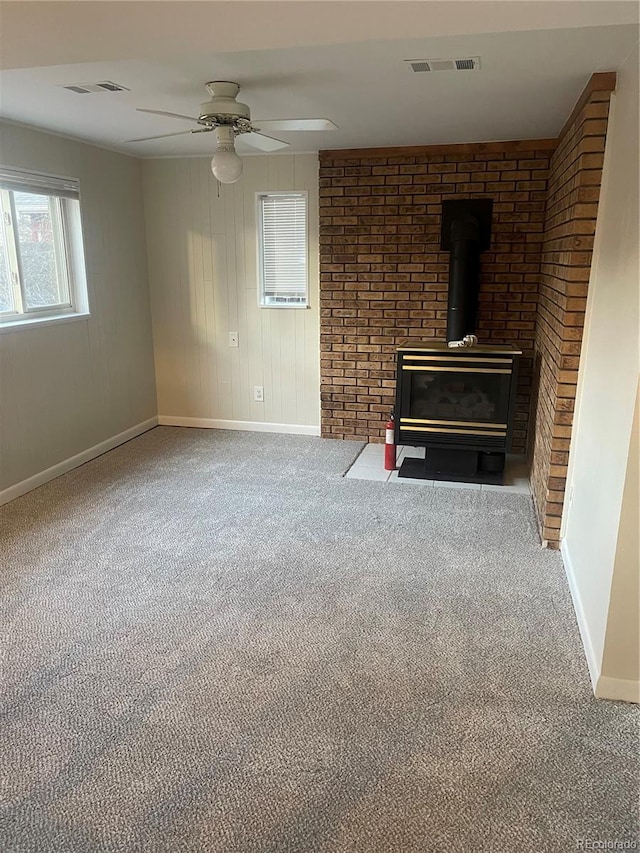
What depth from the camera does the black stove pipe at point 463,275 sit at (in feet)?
14.1

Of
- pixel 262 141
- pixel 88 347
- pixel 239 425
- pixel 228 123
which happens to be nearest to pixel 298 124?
pixel 228 123

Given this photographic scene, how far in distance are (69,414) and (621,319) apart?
140 inches

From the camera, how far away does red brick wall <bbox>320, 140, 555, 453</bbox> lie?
14.4 feet

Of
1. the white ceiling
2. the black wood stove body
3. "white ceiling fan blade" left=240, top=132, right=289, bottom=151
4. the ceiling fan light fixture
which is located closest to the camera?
the white ceiling

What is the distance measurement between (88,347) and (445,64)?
3.09 meters

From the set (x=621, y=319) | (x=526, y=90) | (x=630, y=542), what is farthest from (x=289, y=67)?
(x=630, y=542)

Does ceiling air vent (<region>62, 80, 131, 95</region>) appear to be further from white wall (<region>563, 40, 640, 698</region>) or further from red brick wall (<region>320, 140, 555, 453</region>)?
white wall (<region>563, 40, 640, 698</region>)

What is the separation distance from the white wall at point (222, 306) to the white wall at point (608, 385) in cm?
260

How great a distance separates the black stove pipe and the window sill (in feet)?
8.61

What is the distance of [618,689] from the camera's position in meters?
2.10

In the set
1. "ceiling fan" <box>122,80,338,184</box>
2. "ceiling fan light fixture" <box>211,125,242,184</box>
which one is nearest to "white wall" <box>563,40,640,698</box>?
"ceiling fan" <box>122,80,338,184</box>

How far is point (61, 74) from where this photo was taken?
2.68 meters

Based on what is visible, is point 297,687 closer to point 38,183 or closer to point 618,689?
point 618,689

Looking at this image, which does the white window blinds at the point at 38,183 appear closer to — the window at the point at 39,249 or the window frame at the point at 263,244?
the window at the point at 39,249
